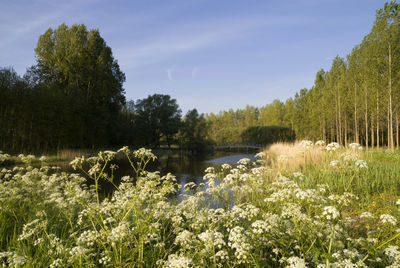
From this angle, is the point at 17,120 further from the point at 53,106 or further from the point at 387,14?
the point at 387,14

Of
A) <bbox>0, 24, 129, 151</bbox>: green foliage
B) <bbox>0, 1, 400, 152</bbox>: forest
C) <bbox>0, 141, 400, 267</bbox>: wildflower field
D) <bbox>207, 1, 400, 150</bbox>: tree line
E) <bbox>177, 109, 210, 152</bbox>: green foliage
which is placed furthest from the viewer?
<bbox>177, 109, 210, 152</bbox>: green foliage

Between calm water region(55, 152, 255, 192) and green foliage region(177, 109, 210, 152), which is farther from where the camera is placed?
green foliage region(177, 109, 210, 152)

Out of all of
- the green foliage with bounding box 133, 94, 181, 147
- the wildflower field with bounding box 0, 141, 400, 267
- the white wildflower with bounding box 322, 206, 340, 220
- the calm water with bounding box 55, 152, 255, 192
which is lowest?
the calm water with bounding box 55, 152, 255, 192

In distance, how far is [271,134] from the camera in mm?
55156

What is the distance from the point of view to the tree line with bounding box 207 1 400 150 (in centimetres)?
1917

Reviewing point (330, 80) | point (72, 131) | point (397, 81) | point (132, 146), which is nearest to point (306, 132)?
point (330, 80)

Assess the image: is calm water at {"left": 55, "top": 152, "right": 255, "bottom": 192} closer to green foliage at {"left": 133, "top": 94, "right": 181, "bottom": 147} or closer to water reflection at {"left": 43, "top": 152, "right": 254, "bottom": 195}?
water reflection at {"left": 43, "top": 152, "right": 254, "bottom": 195}

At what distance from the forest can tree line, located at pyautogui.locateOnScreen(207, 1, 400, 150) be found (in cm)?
8

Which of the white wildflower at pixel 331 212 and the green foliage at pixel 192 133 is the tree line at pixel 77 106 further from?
the white wildflower at pixel 331 212

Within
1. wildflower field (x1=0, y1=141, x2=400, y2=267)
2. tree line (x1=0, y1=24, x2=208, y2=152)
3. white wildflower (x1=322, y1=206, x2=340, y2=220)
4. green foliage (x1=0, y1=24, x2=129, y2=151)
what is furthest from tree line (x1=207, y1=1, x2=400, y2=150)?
green foliage (x1=0, y1=24, x2=129, y2=151)

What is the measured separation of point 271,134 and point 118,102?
3640cm

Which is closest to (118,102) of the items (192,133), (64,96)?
(64,96)

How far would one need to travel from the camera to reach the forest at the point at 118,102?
20.3 m

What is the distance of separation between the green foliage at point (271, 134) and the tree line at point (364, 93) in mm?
9736
